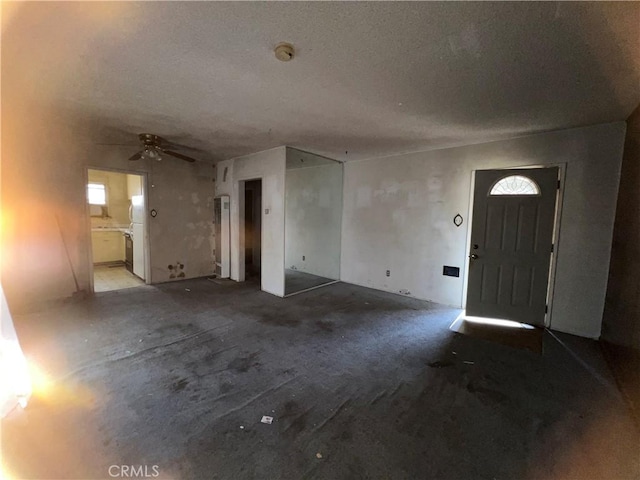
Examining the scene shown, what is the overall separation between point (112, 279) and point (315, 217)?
13.6ft

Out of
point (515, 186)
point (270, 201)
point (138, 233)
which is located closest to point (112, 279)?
point (138, 233)

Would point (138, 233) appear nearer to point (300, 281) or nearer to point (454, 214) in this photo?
point (300, 281)

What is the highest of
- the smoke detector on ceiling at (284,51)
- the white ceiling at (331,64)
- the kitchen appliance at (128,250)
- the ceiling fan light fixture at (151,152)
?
the white ceiling at (331,64)

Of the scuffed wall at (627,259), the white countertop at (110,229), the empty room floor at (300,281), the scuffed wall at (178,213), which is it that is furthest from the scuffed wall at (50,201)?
the scuffed wall at (627,259)

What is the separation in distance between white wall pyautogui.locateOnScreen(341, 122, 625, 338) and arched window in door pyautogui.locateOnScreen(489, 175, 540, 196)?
229 millimetres

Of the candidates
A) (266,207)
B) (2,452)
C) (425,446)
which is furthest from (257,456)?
(266,207)

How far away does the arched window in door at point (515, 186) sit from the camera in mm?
3465

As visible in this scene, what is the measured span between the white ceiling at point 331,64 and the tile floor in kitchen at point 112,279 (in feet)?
9.26

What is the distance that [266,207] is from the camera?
4.75m

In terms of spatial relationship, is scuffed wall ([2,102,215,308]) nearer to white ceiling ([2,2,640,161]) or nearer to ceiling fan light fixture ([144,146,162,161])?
ceiling fan light fixture ([144,146,162,161])

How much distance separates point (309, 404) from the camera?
2.03 meters

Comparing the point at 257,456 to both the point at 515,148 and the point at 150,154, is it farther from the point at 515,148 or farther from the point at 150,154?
the point at 515,148

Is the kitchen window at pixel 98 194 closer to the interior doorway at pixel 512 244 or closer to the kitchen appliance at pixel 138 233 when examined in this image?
the kitchen appliance at pixel 138 233

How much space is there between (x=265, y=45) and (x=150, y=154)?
283 cm
